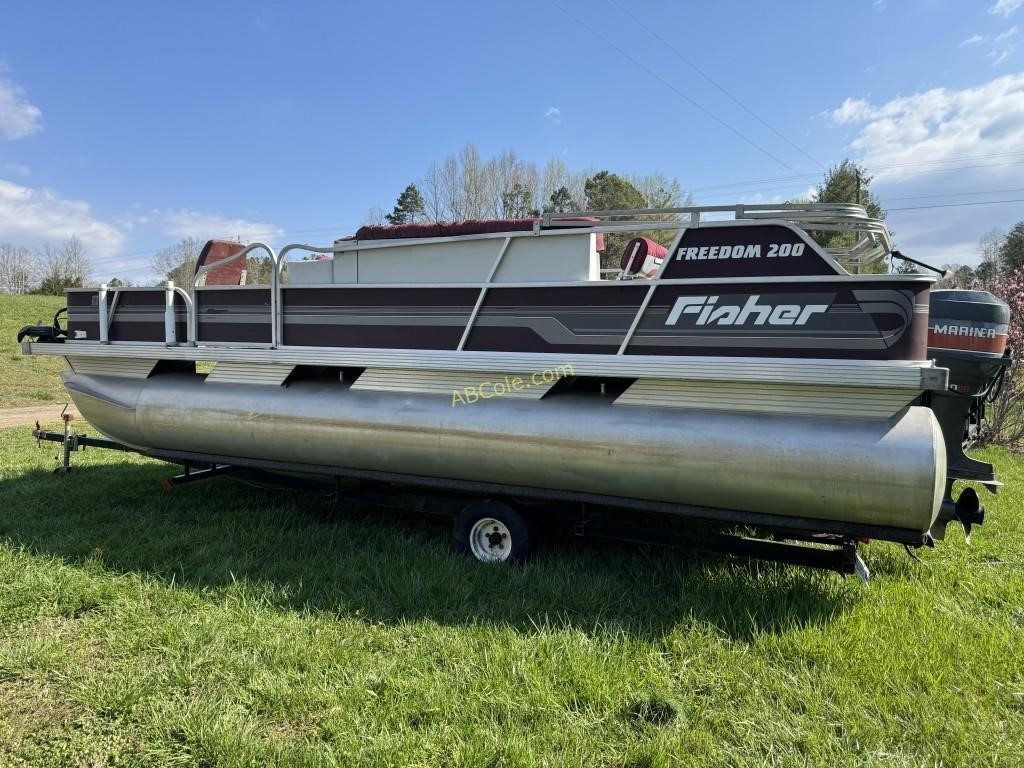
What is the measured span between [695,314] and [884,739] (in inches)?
89.3

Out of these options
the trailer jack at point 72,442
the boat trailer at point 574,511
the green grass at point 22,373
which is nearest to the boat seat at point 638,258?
the boat trailer at point 574,511

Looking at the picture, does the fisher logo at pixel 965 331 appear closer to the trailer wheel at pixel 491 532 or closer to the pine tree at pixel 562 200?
the trailer wheel at pixel 491 532

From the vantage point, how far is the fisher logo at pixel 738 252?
3.79m

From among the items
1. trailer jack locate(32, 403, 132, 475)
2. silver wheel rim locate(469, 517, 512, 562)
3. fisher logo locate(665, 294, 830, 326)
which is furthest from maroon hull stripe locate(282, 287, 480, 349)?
trailer jack locate(32, 403, 132, 475)

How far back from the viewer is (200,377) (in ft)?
18.9

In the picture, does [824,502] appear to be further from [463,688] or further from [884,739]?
[463,688]

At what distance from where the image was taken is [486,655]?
3.27 metres

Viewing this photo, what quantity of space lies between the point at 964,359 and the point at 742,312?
171 cm

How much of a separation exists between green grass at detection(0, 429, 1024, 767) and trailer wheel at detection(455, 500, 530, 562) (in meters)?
0.17

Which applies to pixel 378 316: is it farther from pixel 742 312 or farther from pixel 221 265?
pixel 742 312

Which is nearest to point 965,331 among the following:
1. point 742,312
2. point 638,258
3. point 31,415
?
point 742,312

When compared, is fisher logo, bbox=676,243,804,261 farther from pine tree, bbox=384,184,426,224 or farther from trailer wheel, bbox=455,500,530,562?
pine tree, bbox=384,184,426,224

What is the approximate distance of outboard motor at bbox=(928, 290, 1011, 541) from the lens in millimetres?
4301

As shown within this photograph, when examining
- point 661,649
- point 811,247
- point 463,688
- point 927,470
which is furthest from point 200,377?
point 927,470
